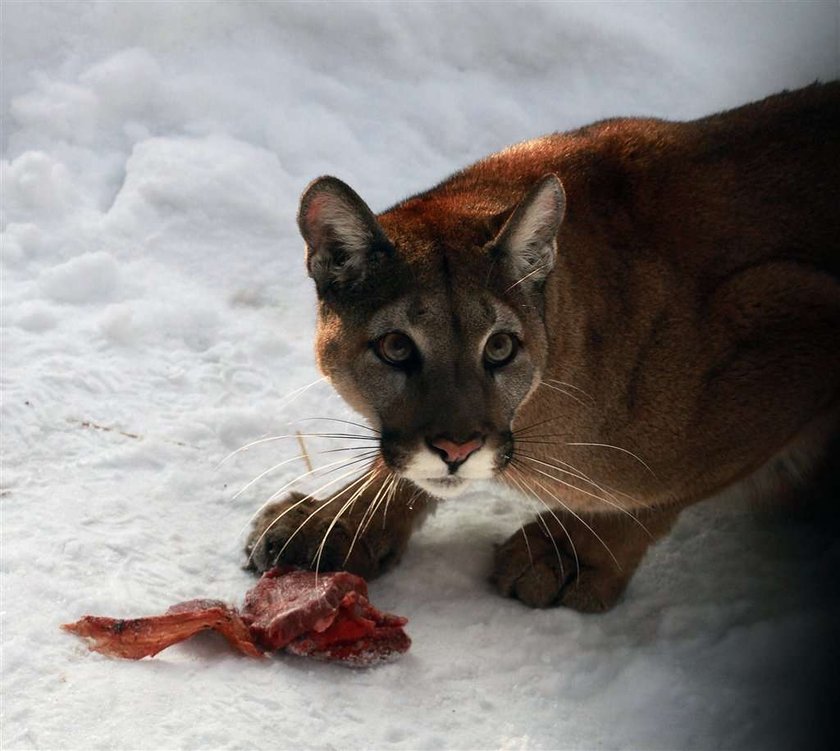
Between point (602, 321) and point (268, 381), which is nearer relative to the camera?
point (602, 321)

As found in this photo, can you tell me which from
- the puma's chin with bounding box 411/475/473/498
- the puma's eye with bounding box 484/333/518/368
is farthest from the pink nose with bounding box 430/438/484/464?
the puma's eye with bounding box 484/333/518/368

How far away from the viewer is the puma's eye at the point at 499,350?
3.71 meters

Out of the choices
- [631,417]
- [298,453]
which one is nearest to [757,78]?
[631,417]

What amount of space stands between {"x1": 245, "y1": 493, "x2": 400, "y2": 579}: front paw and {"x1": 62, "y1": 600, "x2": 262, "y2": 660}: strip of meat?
52cm

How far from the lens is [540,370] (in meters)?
3.91

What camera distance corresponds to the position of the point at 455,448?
3465 millimetres

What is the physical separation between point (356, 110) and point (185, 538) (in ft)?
10.7

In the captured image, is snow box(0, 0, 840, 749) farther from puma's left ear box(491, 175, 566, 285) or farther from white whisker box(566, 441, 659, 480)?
puma's left ear box(491, 175, 566, 285)

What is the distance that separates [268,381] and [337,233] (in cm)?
156

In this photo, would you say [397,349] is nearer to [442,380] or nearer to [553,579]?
[442,380]

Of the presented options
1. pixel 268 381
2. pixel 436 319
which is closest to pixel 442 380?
pixel 436 319

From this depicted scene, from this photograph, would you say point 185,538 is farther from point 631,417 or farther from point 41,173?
point 41,173

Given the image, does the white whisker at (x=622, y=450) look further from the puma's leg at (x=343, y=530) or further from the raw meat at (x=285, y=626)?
the raw meat at (x=285, y=626)

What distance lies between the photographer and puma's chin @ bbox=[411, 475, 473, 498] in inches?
142
